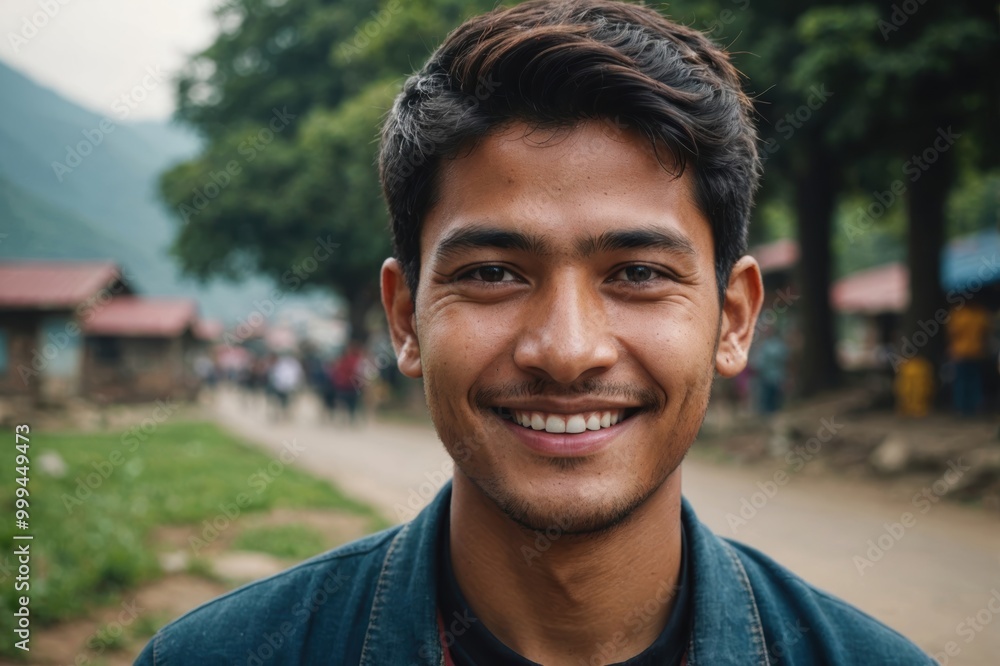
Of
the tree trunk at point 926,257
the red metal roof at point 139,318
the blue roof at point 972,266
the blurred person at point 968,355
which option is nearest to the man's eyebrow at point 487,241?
the blurred person at point 968,355

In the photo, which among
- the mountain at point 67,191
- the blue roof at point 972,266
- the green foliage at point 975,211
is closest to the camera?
the mountain at point 67,191

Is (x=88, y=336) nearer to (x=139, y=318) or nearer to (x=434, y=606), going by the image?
(x=139, y=318)

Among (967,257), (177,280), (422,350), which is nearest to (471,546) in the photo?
(422,350)

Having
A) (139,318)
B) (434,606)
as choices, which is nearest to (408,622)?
(434,606)

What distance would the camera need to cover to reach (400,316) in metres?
2.04

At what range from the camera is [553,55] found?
1705 mm

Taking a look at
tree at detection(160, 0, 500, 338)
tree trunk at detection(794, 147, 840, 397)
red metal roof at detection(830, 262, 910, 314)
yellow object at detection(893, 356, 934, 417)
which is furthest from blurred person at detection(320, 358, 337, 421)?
red metal roof at detection(830, 262, 910, 314)

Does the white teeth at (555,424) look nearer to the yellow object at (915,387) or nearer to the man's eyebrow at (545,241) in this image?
the man's eyebrow at (545,241)

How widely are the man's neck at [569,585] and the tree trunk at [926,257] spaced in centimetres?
1168

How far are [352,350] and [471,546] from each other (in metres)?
16.6

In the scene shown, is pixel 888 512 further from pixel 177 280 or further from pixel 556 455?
pixel 177 280

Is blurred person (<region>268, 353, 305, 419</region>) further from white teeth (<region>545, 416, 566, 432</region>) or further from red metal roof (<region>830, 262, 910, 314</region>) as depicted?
white teeth (<region>545, 416, 566, 432</region>)

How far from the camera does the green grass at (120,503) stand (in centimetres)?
540

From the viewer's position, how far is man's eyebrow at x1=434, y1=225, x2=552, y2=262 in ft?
5.46
